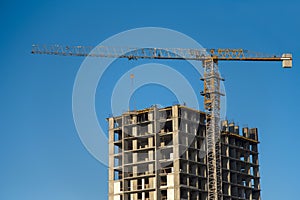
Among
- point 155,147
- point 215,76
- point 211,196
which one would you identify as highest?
point 215,76

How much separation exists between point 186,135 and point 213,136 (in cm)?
790

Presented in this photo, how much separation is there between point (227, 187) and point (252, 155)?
18116 mm

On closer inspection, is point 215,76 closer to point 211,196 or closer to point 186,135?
point 186,135

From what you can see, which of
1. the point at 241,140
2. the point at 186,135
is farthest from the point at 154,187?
the point at 241,140

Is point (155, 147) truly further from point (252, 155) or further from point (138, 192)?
point (252, 155)

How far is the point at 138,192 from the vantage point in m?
159

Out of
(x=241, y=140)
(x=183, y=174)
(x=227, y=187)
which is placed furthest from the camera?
(x=241, y=140)

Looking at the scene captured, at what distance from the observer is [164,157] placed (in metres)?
160

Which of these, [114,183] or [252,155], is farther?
[252,155]

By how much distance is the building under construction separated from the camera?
157250mm

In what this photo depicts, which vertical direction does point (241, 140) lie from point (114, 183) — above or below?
above

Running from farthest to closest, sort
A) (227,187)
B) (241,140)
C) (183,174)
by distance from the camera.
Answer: (241,140) < (227,187) < (183,174)

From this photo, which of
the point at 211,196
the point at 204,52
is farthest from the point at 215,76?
the point at 211,196

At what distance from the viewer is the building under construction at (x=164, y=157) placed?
516ft
